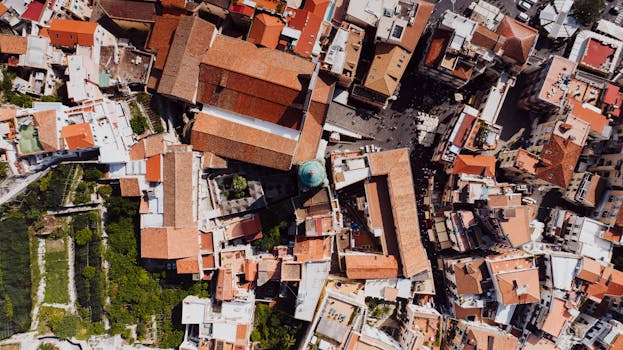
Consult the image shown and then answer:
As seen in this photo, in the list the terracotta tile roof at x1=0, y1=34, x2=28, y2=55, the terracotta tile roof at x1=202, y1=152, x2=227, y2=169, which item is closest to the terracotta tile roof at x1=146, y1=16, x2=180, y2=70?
the terracotta tile roof at x1=202, y1=152, x2=227, y2=169

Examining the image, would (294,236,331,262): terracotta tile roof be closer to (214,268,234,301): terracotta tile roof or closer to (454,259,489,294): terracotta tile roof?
(214,268,234,301): terracotta tile roof

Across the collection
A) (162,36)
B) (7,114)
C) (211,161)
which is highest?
(162,36)

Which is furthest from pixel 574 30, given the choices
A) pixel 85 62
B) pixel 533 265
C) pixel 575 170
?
pixel 85 62

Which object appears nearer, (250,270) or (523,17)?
(250,270)

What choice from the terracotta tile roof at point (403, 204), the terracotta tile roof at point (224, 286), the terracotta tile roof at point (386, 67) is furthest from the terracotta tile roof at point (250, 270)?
the terracotta tile roof at point (386, 67)

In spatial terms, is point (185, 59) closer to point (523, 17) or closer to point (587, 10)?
point (523, 17)

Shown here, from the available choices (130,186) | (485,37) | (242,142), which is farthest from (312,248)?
(485,37)

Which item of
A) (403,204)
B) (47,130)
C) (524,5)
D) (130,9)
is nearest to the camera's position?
(47,130)
